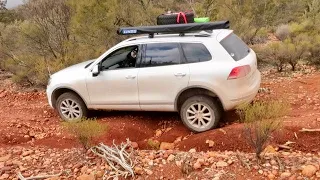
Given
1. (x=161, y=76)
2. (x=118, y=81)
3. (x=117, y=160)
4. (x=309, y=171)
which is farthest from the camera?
(x=118, y=81)

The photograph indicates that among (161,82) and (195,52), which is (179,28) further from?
(161,82)

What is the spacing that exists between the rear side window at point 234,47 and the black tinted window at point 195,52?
33 centimetres

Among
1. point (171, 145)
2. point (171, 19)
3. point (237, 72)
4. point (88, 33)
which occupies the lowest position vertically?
point (171, 145)

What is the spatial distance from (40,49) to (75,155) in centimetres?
958

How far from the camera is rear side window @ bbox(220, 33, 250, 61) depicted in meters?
6.45

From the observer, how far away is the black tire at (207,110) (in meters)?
6.53

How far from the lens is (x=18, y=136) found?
23.6 feet

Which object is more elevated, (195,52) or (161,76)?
(195,52)

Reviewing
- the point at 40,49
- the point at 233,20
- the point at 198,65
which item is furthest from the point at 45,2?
the point at 198,65

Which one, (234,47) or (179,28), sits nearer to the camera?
(234,47)

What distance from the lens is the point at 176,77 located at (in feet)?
21.7

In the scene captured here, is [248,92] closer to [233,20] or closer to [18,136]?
[18,136]

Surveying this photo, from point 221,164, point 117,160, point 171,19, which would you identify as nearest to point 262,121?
point 221,164

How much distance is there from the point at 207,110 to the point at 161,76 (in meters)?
1.03
